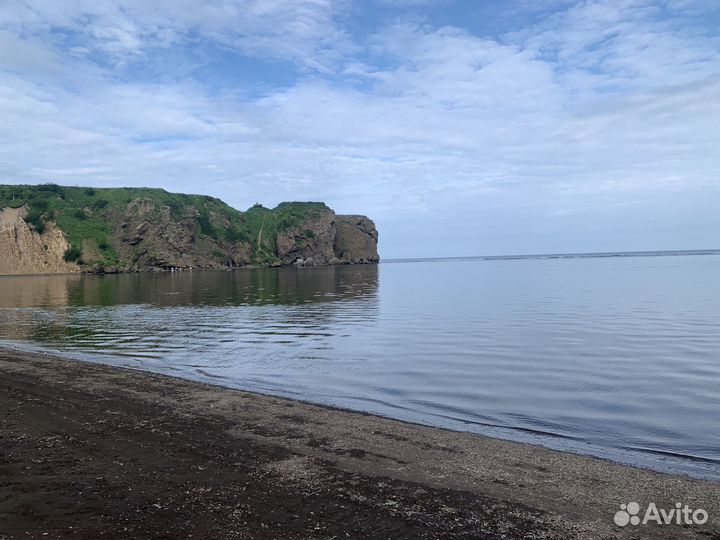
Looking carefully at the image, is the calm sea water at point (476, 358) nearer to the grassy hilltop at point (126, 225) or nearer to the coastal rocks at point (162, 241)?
the grassy hilltop at point (126, 225)

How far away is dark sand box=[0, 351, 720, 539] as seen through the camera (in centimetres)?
641

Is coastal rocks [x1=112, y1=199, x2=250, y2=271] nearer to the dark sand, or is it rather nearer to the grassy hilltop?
the grassy hilltop

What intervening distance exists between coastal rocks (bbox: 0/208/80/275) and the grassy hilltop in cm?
201

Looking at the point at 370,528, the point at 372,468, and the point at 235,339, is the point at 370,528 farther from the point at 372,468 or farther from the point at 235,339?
the point at 235,339

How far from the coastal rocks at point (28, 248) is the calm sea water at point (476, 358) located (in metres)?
106

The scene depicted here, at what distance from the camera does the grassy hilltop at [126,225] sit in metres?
148

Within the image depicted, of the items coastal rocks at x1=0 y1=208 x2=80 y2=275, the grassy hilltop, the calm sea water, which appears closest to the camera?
the calm sea water

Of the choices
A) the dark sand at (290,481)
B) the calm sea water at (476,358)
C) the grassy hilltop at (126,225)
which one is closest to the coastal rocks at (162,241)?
the grassy hilltop at (126,225)

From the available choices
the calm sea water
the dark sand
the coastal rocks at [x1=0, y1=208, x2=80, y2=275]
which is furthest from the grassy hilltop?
the dark sand

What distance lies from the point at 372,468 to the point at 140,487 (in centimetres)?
345

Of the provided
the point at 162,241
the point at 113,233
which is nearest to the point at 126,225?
the point at 113,233

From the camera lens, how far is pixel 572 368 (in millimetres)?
18672

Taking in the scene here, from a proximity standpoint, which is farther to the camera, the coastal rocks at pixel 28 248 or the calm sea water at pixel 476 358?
the coastal rocks at pixel 28 248

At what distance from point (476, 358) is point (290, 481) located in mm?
14079
